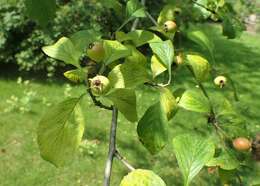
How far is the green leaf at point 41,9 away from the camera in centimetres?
94

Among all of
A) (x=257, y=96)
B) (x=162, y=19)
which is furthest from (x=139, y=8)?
(x=257, y=96)

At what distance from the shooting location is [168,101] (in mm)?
1034

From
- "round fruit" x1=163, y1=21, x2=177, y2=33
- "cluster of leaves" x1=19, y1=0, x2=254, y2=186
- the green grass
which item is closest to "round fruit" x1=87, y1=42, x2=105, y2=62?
"cluster of leaves" x1=19, y1=0, x2=254, y2=186

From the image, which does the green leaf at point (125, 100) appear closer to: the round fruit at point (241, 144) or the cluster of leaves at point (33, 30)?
the round fruit at point (241, 144)

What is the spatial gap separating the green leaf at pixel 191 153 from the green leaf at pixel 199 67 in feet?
1.17

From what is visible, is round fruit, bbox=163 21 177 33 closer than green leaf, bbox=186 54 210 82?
No

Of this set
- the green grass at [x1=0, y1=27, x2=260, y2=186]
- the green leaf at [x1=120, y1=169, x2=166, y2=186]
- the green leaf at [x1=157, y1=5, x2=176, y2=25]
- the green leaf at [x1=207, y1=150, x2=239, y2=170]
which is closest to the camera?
the green leaf at [x1=120, y1=169, x2=166, y2=186]

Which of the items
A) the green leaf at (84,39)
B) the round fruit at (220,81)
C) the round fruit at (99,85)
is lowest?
the round fruit at (220,81)

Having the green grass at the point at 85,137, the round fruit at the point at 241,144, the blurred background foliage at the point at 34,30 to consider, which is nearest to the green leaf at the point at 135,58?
the round fruit at the point at 241,144

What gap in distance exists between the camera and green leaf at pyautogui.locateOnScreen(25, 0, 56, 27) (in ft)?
3.09

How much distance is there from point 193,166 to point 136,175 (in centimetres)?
11

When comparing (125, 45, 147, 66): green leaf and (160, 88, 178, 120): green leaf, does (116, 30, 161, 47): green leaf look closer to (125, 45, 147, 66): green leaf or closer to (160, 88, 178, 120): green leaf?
(125, 45, 147, 66): green leaf

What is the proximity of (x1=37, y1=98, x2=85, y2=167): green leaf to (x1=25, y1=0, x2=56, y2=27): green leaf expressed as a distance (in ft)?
0.77

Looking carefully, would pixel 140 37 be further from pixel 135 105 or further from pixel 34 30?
pixel 34 30
